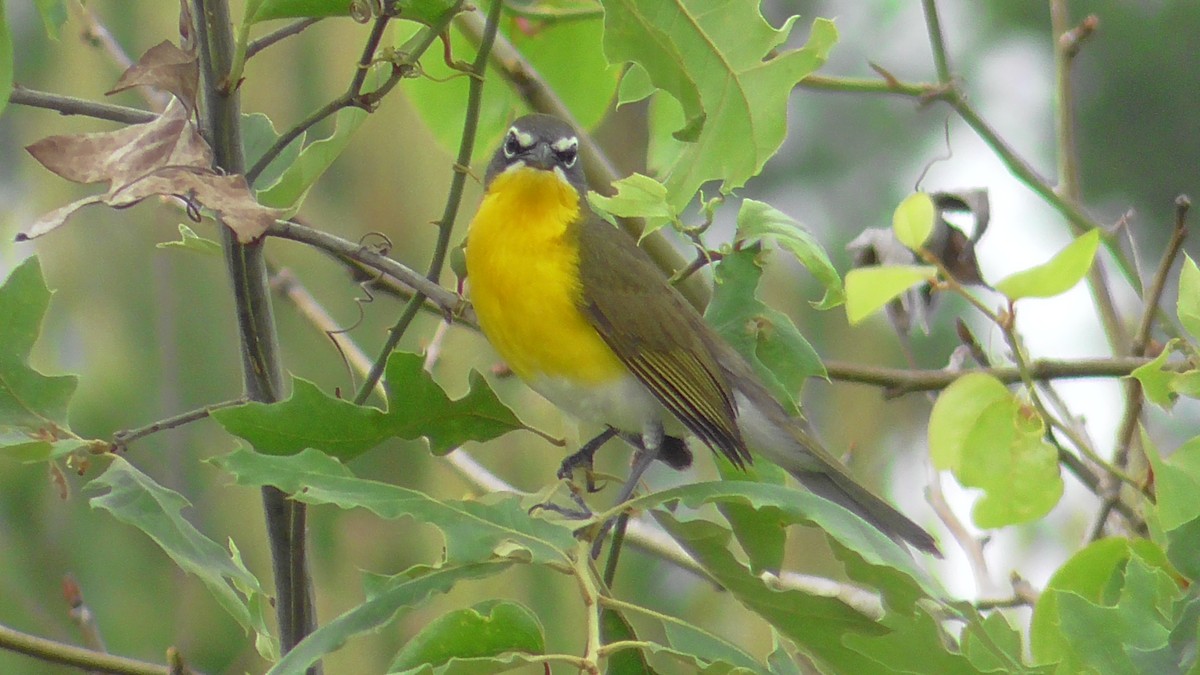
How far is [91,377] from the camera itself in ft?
17.2

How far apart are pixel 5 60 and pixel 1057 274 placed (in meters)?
1.04

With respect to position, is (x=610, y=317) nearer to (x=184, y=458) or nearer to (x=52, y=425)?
(x=52, y=425)

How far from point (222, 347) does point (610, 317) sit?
3.56 meters

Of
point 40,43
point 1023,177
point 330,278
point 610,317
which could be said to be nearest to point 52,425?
point 610,317

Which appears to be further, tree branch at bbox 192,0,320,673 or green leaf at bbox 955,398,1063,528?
green leaf at bbox 955,398,1063,528

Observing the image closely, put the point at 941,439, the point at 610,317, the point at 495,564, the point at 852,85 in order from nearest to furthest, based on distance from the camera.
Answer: the point at 495,564, the point at 941,439, the point at 852,85, the point at 610,317

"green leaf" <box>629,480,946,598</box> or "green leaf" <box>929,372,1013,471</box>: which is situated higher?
"green leaf" <box>929,372,1013,471</box>

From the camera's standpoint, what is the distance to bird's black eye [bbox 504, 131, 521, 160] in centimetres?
251

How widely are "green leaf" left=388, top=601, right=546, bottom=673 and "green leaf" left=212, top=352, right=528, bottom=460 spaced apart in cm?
25

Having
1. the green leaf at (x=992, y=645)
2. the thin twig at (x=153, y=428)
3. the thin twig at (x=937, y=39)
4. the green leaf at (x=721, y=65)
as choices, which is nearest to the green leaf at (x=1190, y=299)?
the green leaf at (x=992, y=645)

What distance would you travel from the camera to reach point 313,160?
1482 mm

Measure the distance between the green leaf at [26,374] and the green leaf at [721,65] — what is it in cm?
57

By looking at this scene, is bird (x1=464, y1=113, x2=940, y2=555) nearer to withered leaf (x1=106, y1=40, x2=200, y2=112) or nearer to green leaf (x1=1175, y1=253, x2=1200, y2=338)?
green leaf (x1=1175, y1=253, x2=1200, y2=338)

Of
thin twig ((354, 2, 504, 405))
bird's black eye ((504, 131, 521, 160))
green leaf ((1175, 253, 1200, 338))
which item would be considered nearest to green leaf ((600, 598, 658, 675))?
thin twig ((354, 2, 504, 405))
